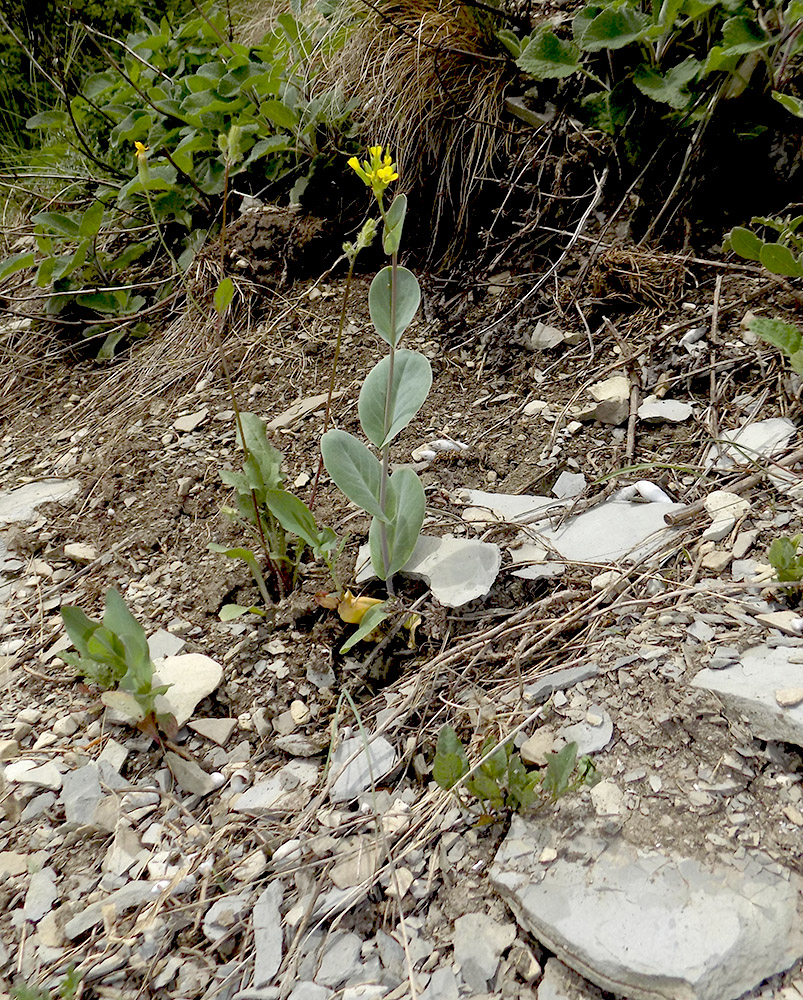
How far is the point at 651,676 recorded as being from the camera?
1.18m

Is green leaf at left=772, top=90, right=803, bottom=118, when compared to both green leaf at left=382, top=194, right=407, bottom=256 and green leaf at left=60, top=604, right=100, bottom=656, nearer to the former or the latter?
green leaf at left=382, top=194, right=407, bottom=256

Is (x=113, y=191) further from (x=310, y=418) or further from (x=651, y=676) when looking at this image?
(x=651, y=676)

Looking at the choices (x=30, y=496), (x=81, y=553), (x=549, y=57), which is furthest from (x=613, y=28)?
(x=30, y=496)

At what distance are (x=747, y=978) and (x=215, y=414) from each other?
5.62ft

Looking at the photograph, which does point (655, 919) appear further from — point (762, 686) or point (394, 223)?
point (394, 223)

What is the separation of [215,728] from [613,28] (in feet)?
5.90

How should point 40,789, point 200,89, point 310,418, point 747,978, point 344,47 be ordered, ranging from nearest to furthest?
point 747,978 < point 40,789 < point 310,418 < point 200,89 < point 344,47

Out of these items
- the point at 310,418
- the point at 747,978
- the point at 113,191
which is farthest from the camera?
the point at 113,191

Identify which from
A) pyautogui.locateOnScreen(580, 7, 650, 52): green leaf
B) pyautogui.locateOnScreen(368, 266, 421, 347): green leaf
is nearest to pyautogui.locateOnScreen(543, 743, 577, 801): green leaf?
pyautogui.locateOnScreen(368, 266, 421, 347): green leaf

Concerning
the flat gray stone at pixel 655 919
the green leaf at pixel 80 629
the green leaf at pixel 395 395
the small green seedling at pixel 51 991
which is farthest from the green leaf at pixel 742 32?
the small green seedling at pixel 51 991

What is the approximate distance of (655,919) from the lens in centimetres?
90

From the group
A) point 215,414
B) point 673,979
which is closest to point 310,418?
point 215,414

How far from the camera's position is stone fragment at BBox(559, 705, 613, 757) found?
1.12 m

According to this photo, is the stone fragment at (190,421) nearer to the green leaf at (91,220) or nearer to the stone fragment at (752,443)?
the green leaf at (91,220)
